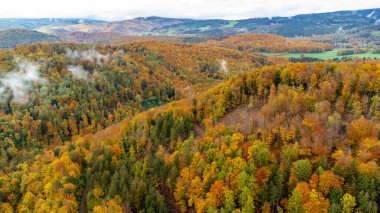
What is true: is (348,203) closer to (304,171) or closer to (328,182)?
(328,182)

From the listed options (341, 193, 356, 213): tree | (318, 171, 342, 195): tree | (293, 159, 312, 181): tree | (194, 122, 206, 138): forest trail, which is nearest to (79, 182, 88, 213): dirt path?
(194, 122, 206, 138): forest trail

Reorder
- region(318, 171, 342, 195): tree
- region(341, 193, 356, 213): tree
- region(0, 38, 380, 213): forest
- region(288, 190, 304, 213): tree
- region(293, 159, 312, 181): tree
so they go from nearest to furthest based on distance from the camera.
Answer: region(341, 193, 356, 213): tree
region(288, 190, 304, 213): tree
region(318, 171, 342, 195): tree
region(0, 38, 380, 213): forest
region(293, 159, 312, 181): tree

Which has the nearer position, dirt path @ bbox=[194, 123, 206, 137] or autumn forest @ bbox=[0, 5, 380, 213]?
autumn forest @ bbox=[0, 5, 380, 213]

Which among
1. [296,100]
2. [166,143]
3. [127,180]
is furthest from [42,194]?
[296,100]

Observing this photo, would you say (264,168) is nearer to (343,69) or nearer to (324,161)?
(324,161)

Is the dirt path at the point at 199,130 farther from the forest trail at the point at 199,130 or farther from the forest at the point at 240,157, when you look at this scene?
the forest at the point at 240,157

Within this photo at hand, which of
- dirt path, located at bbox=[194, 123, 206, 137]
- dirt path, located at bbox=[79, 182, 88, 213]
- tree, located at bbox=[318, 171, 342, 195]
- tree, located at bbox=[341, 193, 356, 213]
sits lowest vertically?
dirt path, located at bbox=[79, 182, 88, 213]

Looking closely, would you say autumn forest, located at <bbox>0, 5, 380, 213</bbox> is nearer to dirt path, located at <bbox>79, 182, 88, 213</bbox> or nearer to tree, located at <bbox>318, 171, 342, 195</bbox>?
tree, located at <bbox>318, 171, 342, 195</bbox>

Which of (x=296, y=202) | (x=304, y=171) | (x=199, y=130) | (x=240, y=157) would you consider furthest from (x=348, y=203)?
(x=199, y=130)

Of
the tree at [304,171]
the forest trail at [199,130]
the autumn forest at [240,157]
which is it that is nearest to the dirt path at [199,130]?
the forest trail at [199,130]
